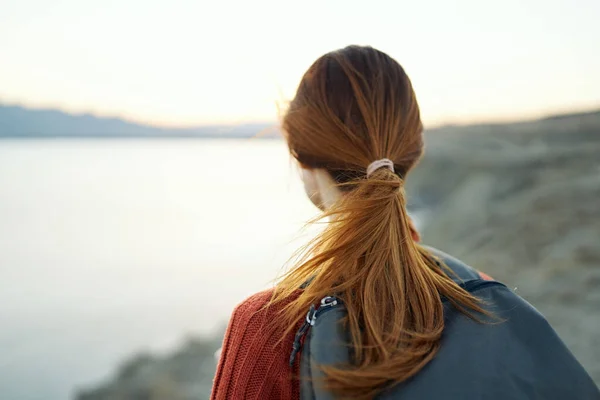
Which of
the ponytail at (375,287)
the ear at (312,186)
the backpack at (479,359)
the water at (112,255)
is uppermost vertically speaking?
the ear at (312,186)

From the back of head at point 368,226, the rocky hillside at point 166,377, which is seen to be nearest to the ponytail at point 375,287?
the back of head at point 368,226

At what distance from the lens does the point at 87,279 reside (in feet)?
35.3

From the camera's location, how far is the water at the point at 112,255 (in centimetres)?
749

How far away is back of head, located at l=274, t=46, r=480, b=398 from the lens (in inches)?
32.1

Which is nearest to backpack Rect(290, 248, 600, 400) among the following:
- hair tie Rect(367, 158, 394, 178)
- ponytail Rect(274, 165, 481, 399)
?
ponytail Rect(274, 165, 481, 399)

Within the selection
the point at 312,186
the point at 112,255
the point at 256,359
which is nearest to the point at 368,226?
the point at 312,186

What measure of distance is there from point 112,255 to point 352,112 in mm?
12288

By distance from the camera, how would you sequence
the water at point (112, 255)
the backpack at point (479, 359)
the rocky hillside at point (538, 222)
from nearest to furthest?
1. the backpack at point (479, 359)
2. the rocky hillside at point (538, 222)
3. the water at point (112, 255)

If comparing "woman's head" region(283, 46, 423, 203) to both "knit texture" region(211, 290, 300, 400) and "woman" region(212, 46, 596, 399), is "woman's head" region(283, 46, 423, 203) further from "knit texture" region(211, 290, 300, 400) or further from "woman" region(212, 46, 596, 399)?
"knit texture" region(211, 290, 300, 400)

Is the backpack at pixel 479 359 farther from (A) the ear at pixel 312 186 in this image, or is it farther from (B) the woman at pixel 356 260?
(A) the ear at pixel 312 186

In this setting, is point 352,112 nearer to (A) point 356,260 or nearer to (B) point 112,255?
(A) point 356,260

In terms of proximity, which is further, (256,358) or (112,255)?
(112,255)

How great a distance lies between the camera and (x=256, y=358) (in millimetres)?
857

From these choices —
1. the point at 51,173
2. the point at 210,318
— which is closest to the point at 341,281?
the point at 210,318
